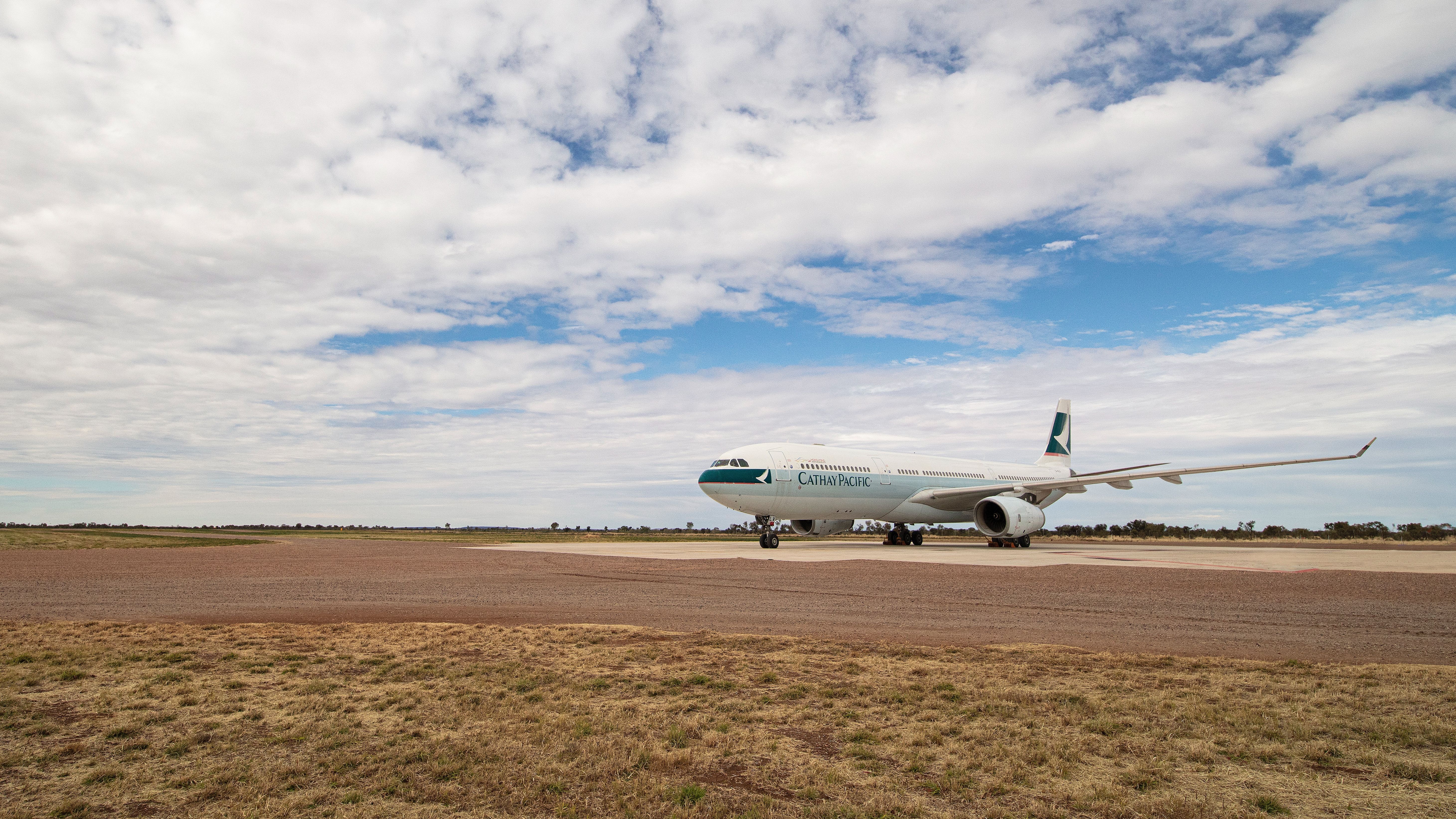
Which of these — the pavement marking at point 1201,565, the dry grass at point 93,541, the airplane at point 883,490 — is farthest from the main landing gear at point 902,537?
the dry grass at point 93,541

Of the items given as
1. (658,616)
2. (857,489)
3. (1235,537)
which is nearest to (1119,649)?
(658,616)

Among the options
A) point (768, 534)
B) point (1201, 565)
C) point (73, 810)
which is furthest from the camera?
point (768, 534)

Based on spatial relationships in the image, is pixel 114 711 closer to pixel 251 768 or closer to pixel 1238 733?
pixel 251 768

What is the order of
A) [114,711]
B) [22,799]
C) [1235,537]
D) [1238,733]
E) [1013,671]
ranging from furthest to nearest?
[1235,537]
[1013,671]
[114,711]
[1238,733]
[22,799]

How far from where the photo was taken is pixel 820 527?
38406 mm

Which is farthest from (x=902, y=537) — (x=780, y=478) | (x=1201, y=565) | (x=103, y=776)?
(x=103, y=776)

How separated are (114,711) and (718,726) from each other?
496 centimetres

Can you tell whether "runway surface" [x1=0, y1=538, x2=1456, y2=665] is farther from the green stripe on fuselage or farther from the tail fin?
the tail fin

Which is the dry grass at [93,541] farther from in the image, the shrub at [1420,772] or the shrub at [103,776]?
the shrub at [1420,772]

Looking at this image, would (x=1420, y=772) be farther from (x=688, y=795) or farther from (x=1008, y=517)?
(x=1008, y=517)

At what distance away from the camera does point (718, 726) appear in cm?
554

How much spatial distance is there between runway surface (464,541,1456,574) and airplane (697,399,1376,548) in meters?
1.40

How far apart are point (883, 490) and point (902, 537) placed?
767 cm

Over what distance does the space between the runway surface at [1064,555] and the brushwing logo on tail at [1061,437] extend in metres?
10.1
